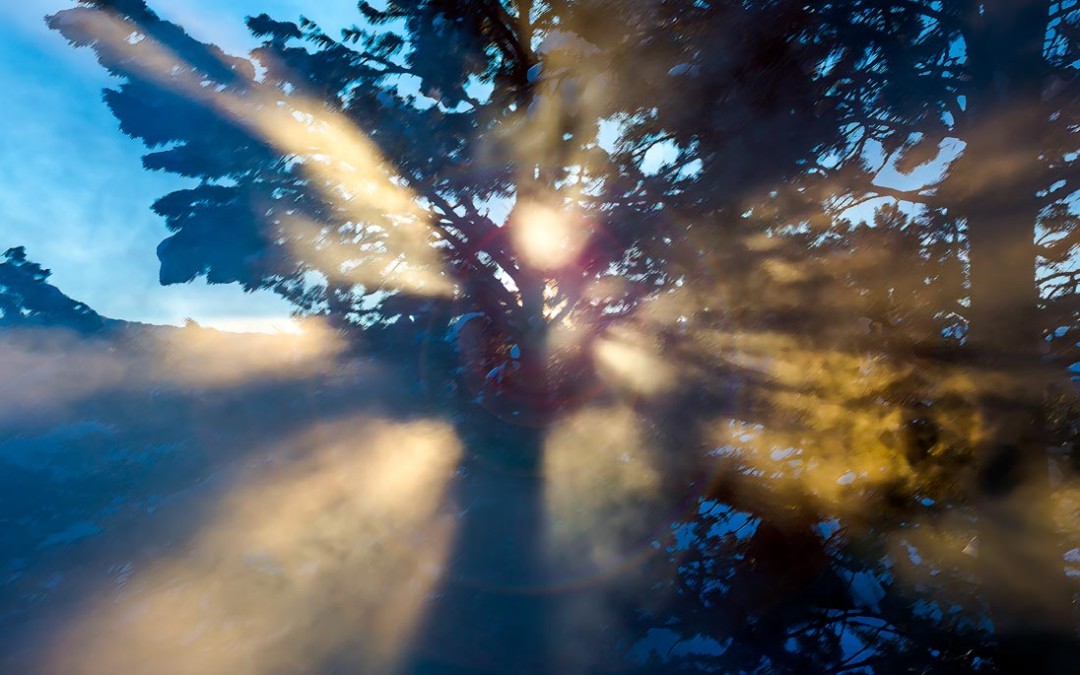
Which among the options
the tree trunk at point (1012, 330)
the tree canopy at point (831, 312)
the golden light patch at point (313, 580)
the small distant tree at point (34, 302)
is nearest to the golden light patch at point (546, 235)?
the tree canopy at point (831, 312)

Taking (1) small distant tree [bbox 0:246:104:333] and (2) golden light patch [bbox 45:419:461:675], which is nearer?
(2) golden light patch [bbox 45:419:461:675]

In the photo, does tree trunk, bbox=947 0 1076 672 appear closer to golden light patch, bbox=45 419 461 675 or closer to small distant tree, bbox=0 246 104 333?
golden light patch, bbox=45 419 461 675

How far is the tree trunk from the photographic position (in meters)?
2.82

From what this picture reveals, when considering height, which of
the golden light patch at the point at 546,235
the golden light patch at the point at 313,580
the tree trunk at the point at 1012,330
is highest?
the golden light patch at the point at 546,235

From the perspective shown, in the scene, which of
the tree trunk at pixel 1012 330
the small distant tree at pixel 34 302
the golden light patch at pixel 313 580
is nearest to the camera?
the tree trunk at pixel 1012 330

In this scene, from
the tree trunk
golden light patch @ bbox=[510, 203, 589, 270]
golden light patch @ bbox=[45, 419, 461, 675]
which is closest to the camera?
the tree trunk

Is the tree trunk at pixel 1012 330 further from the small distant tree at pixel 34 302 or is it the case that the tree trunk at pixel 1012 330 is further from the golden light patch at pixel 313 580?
the small distant tree at pixel 34 302

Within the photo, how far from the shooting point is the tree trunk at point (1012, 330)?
9.25 feet

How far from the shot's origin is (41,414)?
1345cm

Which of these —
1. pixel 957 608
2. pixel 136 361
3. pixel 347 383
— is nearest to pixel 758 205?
pixel 957 608

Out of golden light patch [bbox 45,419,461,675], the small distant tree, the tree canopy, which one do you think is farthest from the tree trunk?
the small distant tree

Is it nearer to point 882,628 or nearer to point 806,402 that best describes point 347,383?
point 806,402

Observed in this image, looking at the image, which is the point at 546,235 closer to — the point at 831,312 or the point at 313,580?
the point at 831,312

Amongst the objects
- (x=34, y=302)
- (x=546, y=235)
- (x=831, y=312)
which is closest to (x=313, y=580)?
(x=546, y=235)
